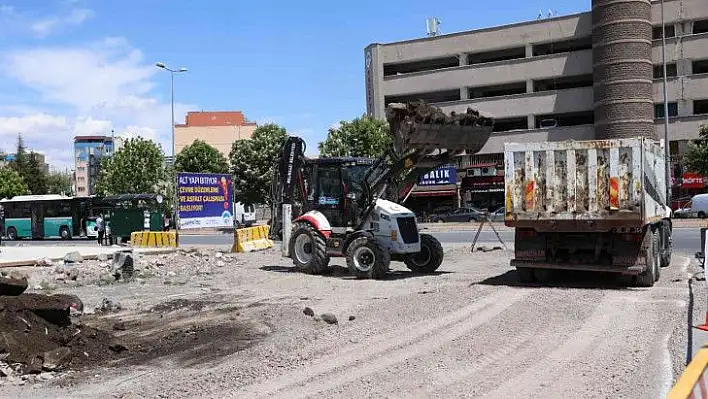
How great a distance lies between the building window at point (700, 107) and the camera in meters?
59.2

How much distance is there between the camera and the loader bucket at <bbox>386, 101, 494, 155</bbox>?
15.0m

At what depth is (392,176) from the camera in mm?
16453

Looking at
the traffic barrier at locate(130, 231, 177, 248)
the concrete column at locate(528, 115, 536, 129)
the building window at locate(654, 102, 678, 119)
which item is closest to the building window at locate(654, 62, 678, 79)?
the building window at locate(654, 102, 678, 119)

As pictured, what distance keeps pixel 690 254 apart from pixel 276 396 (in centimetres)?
1781

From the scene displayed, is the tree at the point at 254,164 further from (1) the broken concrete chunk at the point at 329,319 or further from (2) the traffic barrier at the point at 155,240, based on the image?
(1) the broken concrete chunk at the point at 329,319

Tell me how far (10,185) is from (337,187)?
2987 inches

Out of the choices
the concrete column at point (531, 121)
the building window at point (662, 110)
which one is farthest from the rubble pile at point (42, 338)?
the building window at point (662, 110)

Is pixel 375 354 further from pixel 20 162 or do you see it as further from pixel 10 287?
pixel 20 162

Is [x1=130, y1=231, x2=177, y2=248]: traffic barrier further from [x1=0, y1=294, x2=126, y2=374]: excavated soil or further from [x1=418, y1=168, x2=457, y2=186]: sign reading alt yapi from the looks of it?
[x1=418, y1=168, x2=457, y2=186]: sign reading alt yapi

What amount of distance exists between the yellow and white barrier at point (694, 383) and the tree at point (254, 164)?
55350 millimetres

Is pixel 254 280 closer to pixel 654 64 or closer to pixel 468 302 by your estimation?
pixel 468 302

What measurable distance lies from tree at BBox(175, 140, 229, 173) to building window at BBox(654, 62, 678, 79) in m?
38.1

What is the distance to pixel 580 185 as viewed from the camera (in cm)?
1344

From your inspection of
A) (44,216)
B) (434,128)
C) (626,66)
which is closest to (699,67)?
(626,66)
